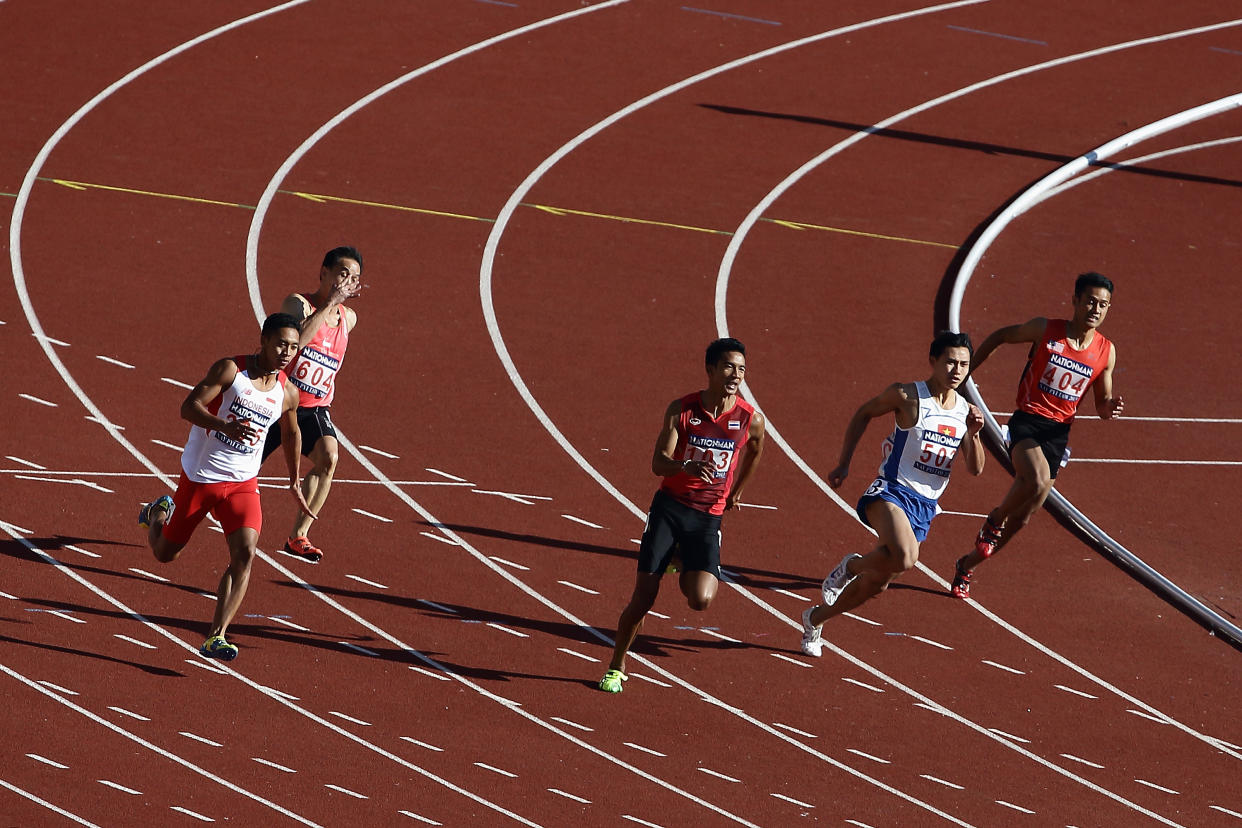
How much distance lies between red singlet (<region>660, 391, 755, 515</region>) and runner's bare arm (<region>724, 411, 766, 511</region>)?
0.05m

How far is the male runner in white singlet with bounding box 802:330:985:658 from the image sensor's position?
945 cm

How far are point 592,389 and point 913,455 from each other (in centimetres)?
386

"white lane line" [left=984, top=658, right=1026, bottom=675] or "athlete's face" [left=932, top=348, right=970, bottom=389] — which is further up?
"athlete's face" [left=932, top=348, right=970, bottom=389]

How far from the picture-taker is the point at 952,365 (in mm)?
9461

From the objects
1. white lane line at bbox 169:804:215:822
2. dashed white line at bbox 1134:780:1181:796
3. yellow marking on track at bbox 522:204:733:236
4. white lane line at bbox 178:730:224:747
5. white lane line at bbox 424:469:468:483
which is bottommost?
white lane line at bbox 169:804:215:822

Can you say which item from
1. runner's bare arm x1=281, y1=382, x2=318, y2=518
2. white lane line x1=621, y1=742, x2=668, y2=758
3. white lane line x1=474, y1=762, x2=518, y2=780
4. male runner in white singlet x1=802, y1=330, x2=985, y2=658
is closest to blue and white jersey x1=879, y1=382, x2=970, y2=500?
male runner in white singlet x1=802, y1=330, x2=985, y2=658

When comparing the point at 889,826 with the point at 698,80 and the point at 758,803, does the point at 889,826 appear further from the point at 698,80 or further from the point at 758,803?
the point at 698,80

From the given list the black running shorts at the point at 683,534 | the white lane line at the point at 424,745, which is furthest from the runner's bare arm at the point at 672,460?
the white lane line at the point at 424,745

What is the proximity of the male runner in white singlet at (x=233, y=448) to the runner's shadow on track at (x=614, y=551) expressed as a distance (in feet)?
6.83

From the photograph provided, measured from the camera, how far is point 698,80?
19.2 m

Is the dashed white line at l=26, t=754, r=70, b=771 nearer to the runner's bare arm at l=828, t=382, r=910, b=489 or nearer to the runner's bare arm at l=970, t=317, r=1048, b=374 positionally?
the runner's bare arm at l=828, t=382, r=910, b=489

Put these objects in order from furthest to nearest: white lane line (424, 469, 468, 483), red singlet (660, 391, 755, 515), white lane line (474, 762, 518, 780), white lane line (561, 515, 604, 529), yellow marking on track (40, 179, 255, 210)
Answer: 1. yellow marking on track (40, 179, 255, 210)
2. white lane line (424, 469, 468, 483)
3. white lane line (561, 515, 604, 529)
4. red singlet (660, 391, 755, 515)
5. white lane line (474, 762, 518, 780)

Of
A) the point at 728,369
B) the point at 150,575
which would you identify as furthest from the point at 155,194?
the point at 728,369

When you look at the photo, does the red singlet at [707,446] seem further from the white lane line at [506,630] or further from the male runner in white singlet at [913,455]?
the white lane line at [506,630]
